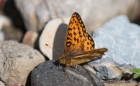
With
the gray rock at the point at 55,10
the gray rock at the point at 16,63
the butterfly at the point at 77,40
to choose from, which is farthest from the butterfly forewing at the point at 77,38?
the gray rock at the point at 55,10

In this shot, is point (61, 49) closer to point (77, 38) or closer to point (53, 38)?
point (53, 38)

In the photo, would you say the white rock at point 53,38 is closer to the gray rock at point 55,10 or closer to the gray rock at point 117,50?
the gray rock at point 117,50

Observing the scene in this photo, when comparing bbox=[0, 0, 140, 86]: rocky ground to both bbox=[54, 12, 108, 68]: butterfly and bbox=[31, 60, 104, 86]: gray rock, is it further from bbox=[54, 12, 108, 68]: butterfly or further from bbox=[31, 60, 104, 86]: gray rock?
bbox=[54, 12, 108, 68]: butterfly

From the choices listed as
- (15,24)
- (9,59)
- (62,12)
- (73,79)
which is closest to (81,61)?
(73,79)

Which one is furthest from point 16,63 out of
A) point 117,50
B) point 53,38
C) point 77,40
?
point 117,50

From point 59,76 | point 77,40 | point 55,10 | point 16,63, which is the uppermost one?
point 55,10

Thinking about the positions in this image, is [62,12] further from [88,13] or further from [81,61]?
[81,61]
